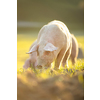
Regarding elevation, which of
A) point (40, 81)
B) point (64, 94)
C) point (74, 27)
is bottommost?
point (64, 94)

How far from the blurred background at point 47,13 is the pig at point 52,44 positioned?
0.44 ft

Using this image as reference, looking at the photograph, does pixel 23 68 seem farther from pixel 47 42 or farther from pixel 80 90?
pixel 80 90

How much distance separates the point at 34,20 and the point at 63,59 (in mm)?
863

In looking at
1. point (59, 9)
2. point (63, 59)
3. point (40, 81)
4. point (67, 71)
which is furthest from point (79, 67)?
point (59, 9)

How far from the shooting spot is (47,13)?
2648mm

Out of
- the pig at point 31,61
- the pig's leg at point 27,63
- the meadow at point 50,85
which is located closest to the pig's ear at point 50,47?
the pig at point 31,61

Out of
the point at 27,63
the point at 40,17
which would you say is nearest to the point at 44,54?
the point at 27,63

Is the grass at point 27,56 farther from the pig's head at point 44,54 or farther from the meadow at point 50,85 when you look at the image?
the pig's head at point 44,54

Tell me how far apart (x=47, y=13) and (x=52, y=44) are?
0.52 meters

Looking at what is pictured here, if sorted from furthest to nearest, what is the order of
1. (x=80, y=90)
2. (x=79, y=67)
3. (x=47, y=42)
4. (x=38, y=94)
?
(x=47, y=42) → (x=79, y=67) → (x=80, y=90) → (x=38, y=94)

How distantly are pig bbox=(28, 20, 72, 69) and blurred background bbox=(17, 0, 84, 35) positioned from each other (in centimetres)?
13

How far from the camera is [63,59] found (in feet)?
10.1

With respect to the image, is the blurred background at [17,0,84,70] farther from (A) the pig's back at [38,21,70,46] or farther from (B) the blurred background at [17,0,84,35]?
(A) the pig's back at [38,21,70,46]


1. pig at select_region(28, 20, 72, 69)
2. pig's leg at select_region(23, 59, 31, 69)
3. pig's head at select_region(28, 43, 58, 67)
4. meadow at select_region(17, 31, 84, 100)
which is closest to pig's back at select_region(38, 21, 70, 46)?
pig at select_region(28, 20, 72, 69)
